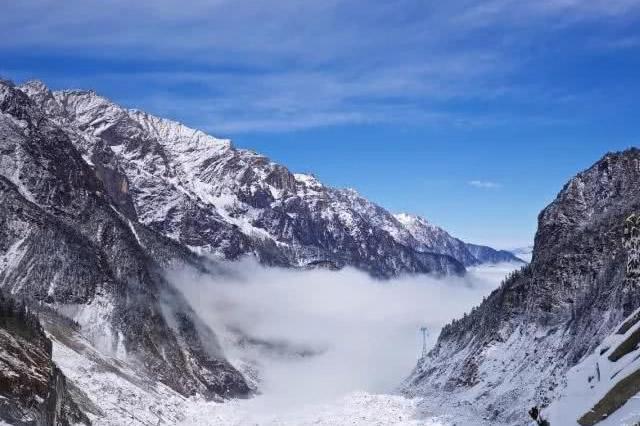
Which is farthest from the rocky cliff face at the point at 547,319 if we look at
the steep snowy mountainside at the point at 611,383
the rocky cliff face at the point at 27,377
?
the rocky cliff face at the point at 27,377

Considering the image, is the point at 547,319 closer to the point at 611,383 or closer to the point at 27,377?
the point at 611,383

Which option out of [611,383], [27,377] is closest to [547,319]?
[611,383]

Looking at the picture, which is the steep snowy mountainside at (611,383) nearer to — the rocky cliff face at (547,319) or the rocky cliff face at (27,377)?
the rocky cliff face at (547,319)

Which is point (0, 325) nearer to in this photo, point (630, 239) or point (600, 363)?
point (600, 363)

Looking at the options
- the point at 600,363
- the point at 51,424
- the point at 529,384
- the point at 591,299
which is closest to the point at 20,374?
the point at 51,424

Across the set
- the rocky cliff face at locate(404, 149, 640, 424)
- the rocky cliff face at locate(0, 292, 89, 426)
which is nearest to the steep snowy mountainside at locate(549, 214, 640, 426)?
the rocky cliff face at locate(404, 149, 640, 424)
